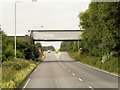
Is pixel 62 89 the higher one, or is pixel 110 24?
pixel 110 24

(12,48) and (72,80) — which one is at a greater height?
(12,48)

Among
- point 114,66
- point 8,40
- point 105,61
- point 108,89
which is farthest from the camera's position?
point 8,40

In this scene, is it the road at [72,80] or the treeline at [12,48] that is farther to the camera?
→ the treeline at [12,48]

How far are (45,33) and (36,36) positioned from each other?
2116mm

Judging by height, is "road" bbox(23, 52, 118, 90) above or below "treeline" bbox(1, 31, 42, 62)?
below

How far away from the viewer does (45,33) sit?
86.9 m

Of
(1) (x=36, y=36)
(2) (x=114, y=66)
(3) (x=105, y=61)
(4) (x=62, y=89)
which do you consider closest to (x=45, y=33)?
(1) (x=36, y=36)

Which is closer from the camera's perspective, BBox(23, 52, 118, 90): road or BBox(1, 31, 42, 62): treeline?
BBox(23, 52, 118, 90): road

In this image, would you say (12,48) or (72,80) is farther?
(12,48)

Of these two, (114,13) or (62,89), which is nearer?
(62,89)

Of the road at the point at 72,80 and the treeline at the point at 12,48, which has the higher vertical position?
the treeline at the point at 12,48

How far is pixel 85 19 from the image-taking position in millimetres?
64938

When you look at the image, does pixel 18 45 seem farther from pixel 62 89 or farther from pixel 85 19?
pixel 62 89

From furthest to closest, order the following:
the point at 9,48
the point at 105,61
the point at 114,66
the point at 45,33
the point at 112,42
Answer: the point at 45,33
the point at 9,48
the point at 105,61
the point at 114,66
the point at 112,42
